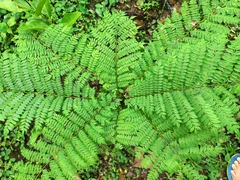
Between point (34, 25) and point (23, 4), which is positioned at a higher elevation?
point (23, 4)

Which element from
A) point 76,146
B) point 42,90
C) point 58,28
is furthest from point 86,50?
point 76,146

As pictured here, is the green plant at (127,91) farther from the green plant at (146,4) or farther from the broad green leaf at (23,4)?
the green plant at (146,4)

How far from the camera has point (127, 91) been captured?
3.49m

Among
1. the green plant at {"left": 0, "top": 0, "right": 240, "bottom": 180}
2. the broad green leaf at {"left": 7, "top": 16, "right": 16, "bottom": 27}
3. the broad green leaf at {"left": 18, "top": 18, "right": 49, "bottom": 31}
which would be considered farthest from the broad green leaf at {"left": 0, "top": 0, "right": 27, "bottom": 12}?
the green plant at {"left": 0, "top": 0, "right": 240, "bottom": 180}

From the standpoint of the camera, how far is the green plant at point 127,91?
2.95 m

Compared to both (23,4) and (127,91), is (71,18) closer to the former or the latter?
(23,4)

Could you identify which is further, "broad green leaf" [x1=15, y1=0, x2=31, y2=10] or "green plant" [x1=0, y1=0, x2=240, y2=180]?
"broad green leaf" [x1=15, y1=0, x2=31, y2=10]

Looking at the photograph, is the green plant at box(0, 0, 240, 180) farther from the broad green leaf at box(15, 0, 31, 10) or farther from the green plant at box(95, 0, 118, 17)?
the green plant at box(95, 0, 118, 17)

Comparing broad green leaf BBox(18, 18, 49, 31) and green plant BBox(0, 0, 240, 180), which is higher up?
broad green leaf BBox(18, 18, 49, 31)

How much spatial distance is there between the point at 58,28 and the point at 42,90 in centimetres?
77

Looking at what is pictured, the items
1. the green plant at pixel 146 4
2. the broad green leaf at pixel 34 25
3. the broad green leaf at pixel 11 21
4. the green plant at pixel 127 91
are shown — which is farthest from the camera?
the green plant at pixel 146 4

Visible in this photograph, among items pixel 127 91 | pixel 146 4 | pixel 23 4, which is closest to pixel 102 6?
pixel 146 4

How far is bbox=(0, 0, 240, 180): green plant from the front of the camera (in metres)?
2.95

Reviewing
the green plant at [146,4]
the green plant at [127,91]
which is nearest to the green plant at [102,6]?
the green plant at [146,4]
